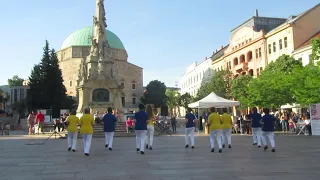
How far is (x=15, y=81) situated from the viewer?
127 meters

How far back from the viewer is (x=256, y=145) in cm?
1766

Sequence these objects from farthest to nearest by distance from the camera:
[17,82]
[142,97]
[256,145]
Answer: [17,82]
[142,97]
[256,145]

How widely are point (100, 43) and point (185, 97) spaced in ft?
168

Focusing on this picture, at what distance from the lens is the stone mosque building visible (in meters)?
99.4

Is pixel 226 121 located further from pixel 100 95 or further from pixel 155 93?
pixel 155 93

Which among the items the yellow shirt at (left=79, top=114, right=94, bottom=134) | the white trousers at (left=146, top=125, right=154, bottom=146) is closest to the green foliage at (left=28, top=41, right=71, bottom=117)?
the white trousers at (left=146, top=125, right=154, bottom=146)

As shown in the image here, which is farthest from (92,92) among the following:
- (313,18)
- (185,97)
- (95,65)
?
(185,97)

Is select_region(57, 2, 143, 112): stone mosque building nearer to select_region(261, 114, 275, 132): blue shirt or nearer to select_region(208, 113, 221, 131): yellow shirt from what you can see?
select_region(208, 113, 221, 131): yellow shirt

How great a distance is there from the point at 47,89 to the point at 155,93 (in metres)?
35.5

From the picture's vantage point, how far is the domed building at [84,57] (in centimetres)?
9938

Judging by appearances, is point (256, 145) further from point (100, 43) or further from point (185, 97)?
point (185, 97)

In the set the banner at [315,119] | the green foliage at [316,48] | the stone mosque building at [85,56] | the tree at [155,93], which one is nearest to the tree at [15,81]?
the stone mosque building at [85,56]

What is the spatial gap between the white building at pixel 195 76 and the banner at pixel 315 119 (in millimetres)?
45938

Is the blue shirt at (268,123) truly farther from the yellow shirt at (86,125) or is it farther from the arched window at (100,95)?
the arched window at (100,95)
